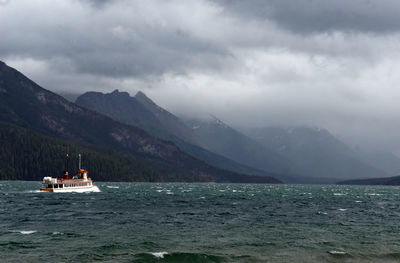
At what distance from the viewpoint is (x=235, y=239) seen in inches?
2415

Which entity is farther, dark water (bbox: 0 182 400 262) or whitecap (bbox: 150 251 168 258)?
dark water (bbox: 0 182 400 262)

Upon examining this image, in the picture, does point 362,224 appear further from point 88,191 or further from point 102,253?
point 88,191

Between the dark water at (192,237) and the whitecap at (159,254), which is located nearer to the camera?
the whitecap at (159,254)

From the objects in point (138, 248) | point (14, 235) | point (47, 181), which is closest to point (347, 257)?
point (138, 248)

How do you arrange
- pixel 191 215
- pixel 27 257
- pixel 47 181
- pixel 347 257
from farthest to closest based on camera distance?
1. pixel 47 181
2. pixel 191 215
3. pixel 347 257
4. pixel 27 257

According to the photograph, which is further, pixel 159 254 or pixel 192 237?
pixel 192 237

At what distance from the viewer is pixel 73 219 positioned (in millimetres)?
82375

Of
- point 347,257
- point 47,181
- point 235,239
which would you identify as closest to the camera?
point 347,257

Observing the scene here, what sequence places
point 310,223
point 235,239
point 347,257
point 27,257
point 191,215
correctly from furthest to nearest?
point 191,215 < point 310,223 < point 235,239 < point 347,257 < point 27,257

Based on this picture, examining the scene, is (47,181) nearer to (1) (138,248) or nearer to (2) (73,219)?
(2) (73,219)

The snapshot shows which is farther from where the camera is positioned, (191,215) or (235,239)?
(191,215)

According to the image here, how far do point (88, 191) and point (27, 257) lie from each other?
15299 cm

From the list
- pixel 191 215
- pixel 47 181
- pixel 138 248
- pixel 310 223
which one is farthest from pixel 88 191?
pixel 138 248

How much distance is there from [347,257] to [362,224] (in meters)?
33.0
